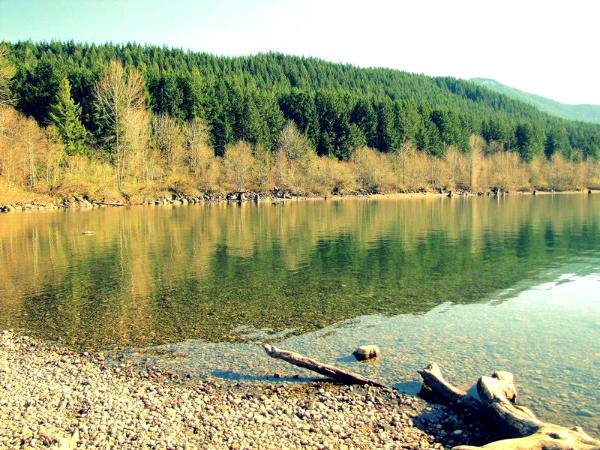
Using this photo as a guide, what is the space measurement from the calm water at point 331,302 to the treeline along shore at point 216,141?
1936 inches

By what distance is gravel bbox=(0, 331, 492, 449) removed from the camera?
9.48 m

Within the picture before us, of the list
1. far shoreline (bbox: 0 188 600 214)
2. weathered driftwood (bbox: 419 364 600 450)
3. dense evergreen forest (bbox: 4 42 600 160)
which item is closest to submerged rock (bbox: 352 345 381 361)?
weathered driftwood (bbox: 419 364 600 450)

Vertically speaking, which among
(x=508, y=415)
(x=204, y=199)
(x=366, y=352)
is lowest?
(x=366, y=352)

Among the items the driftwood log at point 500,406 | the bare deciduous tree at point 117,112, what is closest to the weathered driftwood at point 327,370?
the driftwood log at point 500,406

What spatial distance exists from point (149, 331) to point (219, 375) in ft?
16.5

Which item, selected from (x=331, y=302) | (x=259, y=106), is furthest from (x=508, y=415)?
(x=259, y=106)

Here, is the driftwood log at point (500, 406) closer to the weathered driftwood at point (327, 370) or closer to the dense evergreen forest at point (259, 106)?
the weathered driftwood at point (327, 370)

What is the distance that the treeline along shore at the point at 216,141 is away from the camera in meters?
86.9

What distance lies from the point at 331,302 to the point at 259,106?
10968 centimetres

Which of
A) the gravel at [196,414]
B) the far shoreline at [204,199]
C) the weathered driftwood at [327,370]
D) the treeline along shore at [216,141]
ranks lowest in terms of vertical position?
the gravel at [196,414]

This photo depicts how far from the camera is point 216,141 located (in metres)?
116

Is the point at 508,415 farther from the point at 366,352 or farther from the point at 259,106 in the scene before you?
the point at 259,106

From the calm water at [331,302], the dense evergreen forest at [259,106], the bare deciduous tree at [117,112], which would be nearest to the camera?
the calm water at [331,302]

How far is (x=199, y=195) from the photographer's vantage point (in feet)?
333
